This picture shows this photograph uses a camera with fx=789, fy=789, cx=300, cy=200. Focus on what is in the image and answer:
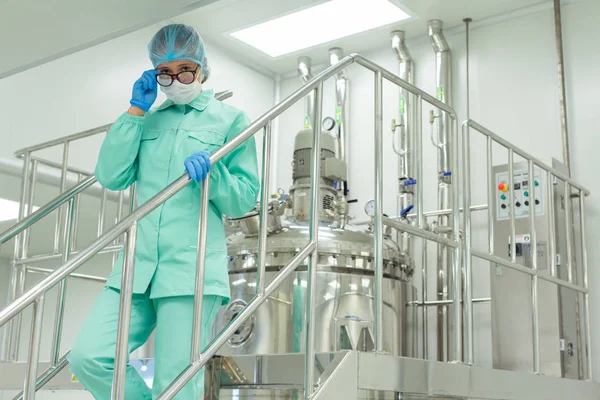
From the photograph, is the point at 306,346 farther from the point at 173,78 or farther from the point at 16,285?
the point at 16,285

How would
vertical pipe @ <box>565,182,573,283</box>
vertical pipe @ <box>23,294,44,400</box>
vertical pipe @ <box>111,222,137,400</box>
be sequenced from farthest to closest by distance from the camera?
vertical pipe @ <box>565,182,573,283</box>, vertical pipe @ <box>111,222,137,400</box>, vertical pipe @ <box>23,294,44,400</box>

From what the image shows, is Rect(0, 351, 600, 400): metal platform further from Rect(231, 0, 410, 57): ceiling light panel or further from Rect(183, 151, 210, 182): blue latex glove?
Rect(231, 0, 410, 57): ceiling light panel

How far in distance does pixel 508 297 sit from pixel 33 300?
11.1 feet

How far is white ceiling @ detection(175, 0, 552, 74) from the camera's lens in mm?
5633

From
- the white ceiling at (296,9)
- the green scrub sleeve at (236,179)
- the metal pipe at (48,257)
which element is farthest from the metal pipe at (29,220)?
the white ceiling at (296,9)

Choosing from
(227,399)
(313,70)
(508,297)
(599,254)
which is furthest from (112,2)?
(313,70)

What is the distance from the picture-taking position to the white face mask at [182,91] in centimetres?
247

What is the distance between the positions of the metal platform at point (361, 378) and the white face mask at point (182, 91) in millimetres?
925

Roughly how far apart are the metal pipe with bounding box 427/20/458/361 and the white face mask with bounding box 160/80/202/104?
8.89 feet

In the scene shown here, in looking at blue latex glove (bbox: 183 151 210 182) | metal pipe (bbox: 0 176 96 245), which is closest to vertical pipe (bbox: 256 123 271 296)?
blue latex glove (bbox: 183 151 210 182)

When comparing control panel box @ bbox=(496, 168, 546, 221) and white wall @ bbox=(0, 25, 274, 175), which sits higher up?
white wall @ bbox=(0, 25, 274, 175)

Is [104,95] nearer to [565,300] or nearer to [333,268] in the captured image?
[333,268]

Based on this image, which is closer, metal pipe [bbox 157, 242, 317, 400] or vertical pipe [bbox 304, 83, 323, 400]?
metal pipe [bbox 157, 242, 317, 400]

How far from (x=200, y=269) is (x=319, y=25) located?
4.09 m
